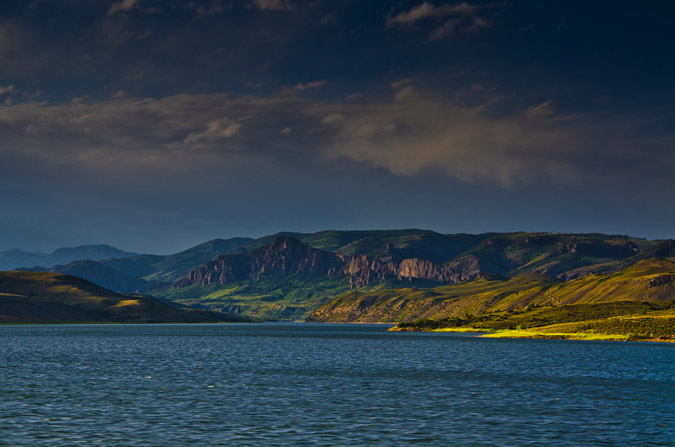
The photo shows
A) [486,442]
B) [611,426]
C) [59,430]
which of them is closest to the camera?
[486,442]

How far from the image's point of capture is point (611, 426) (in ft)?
171

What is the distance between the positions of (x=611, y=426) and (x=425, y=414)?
15.9 m

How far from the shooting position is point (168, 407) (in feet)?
201

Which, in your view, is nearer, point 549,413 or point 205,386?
point 549,413

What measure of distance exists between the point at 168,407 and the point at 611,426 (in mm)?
40573

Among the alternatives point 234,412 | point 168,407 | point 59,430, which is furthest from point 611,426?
point 59,430

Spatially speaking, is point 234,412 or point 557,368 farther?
point 557,368

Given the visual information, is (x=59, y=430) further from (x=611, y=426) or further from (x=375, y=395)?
(x=611, y=426)

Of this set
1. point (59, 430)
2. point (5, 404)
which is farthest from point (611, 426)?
point (5, 404)

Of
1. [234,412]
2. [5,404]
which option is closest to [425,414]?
[234,412]

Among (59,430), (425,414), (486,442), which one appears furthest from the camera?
(425,414)

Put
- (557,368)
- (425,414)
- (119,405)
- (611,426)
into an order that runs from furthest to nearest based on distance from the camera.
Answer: (557,368)
(119,405)
(425,414)
(611,426)

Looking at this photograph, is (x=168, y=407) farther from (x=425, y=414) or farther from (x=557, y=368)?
(x=557, y=368)

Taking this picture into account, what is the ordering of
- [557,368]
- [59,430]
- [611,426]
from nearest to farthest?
[59,430], [611,426], [557,368]
